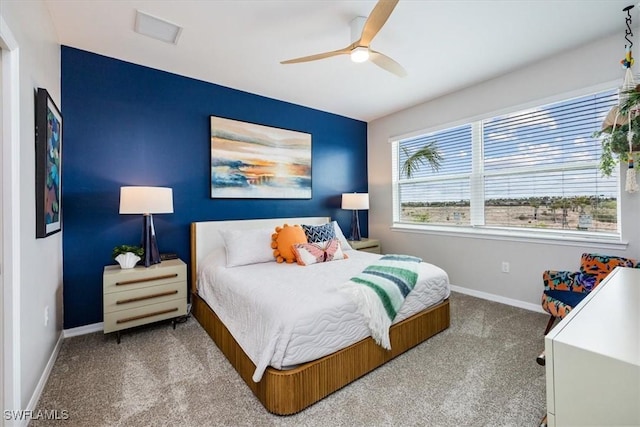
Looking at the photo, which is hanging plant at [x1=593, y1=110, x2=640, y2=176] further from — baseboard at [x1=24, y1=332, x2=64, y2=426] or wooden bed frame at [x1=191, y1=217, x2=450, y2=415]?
baseboard at [x1=24, y1=332, x2=64, y2=426]

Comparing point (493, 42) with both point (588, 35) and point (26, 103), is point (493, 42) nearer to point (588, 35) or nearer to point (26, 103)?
point (588, 35)

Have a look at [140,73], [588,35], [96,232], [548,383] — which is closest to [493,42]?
[588,35]

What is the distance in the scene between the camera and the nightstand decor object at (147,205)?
2.45 metres

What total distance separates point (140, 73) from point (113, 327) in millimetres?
2472

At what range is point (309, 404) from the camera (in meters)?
1.65

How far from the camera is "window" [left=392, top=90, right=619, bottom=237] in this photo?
2691 millimetres

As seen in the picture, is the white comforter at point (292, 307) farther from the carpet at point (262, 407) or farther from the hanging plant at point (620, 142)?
the hanging plant at point (620, 142)

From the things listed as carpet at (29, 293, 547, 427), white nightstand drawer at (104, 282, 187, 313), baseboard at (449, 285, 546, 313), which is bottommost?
carpet at (29, 293, 547, 427)

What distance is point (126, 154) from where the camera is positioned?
2826 mm

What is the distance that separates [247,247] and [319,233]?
0.87 meters

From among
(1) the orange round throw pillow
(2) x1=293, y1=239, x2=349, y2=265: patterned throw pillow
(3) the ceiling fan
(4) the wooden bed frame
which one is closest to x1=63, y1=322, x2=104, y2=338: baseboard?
(4) the wooden bed frame

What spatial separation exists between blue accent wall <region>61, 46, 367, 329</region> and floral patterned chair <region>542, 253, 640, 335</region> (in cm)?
307

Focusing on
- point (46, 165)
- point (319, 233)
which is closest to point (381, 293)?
point (319, 233)

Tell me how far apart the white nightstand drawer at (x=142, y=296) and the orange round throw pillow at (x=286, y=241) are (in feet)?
3.11
